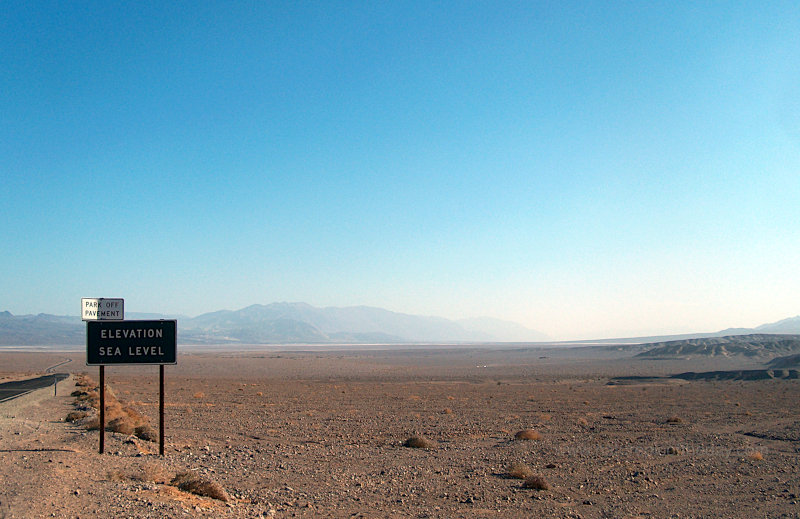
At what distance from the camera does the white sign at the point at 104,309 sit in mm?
14039

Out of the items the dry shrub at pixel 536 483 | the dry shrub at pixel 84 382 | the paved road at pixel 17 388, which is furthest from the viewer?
the dry shrub at pixel 84 382

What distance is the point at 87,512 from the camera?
27.8 ft

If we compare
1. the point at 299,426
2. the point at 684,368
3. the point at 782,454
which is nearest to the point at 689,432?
the point at 782,454

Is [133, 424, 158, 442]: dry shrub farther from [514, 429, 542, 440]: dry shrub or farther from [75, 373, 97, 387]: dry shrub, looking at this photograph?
[75, 373, 97, 387]: dry shrub

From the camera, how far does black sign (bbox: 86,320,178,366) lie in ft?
45.9

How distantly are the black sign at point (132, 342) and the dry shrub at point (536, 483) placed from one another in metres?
8.84

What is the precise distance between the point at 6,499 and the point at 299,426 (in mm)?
14445

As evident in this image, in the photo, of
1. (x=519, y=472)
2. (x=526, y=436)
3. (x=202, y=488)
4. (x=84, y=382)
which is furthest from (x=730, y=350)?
(x=202, y=488)

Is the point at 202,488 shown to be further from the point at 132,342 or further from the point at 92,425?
Result: the point at 92,425

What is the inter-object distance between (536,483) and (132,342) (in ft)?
33.2

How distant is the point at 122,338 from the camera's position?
14141 mm

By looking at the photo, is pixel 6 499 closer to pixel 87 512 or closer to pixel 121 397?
pixel 87 512

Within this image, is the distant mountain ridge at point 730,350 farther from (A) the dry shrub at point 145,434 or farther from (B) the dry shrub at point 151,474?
(B) the dry shrub at point 151,474

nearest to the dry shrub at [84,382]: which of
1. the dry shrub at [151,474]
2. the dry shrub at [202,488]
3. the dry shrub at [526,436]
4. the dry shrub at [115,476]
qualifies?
the dry shrub at [151,474]
